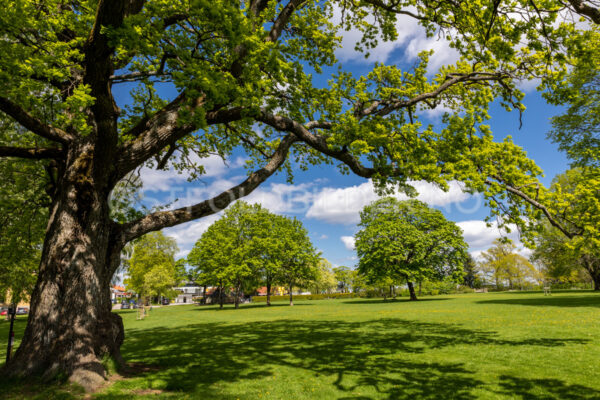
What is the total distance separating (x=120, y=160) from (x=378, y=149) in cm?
763

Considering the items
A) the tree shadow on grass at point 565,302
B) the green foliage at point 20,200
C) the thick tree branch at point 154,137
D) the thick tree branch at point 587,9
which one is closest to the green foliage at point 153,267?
the green foliage at point 20,200

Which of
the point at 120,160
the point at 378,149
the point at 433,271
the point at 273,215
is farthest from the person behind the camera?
the point at 273,215

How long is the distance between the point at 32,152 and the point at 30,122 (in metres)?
1.48

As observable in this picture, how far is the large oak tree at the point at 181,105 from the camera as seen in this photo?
6.74 m

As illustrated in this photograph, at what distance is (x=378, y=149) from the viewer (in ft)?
33.7

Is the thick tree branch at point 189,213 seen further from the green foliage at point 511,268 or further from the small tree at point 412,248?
the green foliage at point 511,268

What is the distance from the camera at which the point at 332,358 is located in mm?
9484

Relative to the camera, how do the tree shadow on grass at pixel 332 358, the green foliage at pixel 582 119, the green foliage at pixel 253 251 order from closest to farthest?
1. the tree shadow on grass at pixel 332 358
2. the green foliage at pixel 582 119
3. the green foliage at pixel 253 251

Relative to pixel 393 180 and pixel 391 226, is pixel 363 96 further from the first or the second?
pixel 391 226

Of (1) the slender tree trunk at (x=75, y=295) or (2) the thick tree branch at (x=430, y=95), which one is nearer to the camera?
(1) the slender tree trunk at (x=75, y=295)

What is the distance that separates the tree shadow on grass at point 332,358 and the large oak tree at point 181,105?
238cm

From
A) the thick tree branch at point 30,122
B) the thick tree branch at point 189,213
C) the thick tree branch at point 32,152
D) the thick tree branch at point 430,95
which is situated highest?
the thick tree branch at point 430,95

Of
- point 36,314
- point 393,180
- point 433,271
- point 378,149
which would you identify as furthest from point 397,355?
point 433,271

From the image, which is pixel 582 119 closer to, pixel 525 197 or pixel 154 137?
pixel 525 197
